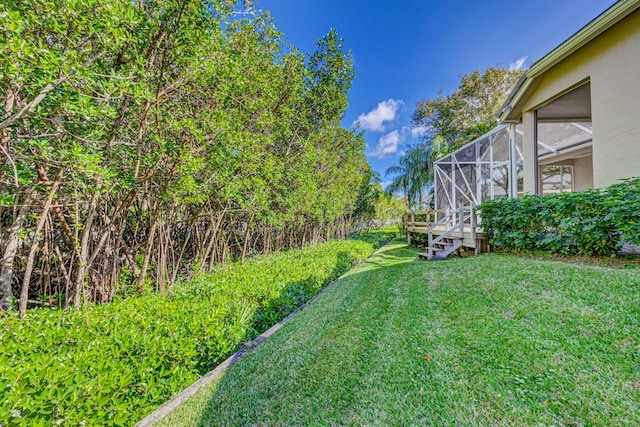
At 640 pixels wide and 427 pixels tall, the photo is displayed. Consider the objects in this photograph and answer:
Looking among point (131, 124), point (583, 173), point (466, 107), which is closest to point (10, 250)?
point (131, 124)

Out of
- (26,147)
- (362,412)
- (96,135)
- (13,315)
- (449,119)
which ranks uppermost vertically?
(449,119)

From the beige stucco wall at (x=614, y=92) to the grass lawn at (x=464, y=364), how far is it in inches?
85.2

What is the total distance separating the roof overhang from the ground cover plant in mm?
7054

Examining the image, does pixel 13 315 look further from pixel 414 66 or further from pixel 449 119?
pixel 449 119

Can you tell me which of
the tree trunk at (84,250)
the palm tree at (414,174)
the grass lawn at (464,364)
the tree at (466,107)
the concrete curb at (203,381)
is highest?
the tree at (466,107)

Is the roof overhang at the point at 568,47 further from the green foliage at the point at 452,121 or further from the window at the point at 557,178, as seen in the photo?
the green foliage at the point at 452,121

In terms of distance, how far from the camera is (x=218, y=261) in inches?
269

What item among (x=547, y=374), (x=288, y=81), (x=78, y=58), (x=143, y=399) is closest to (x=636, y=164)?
(x=547, y=374)

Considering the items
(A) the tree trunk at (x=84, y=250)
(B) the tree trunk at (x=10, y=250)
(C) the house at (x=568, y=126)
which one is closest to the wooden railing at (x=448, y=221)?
(C) the house at (x=568, y=126)

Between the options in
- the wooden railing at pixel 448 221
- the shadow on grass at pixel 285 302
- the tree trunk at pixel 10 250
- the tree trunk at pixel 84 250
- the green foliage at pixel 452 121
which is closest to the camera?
→ the tree trunk at pixel 10 250

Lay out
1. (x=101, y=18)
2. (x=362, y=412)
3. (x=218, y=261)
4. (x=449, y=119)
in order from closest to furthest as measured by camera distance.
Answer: (x=362, y=412) → (x=101, y=18) → (x=218, y=261) → (x=449, y=119)

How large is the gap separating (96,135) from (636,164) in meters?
7.32

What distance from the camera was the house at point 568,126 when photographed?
4.02 metres

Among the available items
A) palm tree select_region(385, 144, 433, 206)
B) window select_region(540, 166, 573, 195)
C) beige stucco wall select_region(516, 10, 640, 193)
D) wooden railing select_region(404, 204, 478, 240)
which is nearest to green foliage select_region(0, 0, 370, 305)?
wooden railing select_region(404, 204, 478, 240)
